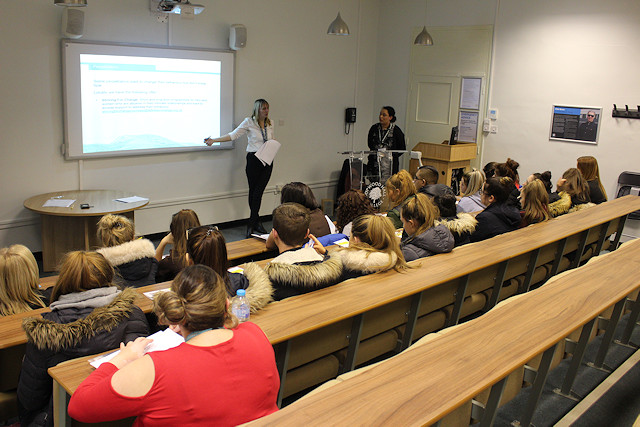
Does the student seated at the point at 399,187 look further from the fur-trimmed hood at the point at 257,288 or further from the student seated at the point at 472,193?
the fur-trimmed hood at the point at 257,288

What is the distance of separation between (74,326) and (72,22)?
13.6ft

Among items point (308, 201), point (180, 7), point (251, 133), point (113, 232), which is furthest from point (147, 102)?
point (113, 232)

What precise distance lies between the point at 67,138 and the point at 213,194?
75.4 inches

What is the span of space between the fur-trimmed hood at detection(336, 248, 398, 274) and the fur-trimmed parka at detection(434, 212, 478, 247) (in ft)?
2.92

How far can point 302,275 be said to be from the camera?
106 inches

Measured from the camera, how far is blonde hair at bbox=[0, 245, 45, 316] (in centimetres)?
251

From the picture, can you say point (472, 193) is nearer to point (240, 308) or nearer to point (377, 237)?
point (377, 237)

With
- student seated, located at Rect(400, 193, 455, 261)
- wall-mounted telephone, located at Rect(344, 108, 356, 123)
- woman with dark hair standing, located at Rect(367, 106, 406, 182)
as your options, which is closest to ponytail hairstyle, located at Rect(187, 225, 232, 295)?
student seated, located at Rect(400, 193, 455, 261)

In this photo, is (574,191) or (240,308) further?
(574,191)

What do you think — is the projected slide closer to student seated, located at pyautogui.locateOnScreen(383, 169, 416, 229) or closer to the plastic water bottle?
student seated, located at pyautogui.locateOnScreen(383, 169, 416, 229)

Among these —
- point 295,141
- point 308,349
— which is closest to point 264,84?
point 295,141

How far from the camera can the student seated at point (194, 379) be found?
158 centimetres

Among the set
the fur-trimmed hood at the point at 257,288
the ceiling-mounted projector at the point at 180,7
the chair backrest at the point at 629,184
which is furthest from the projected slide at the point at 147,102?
the chair backrest at the point at 629,184

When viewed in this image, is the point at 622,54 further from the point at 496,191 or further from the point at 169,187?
the point at 169,187
